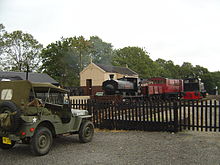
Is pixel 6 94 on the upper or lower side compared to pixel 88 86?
lower

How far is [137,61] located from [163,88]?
105 feet

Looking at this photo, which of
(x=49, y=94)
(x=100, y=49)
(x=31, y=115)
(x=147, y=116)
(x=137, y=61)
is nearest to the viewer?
(x=31, y=115)

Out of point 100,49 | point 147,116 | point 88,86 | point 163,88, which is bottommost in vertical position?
point 147,116

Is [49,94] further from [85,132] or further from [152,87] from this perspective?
[152,87]

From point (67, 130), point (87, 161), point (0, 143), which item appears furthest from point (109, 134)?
point (0, 143)

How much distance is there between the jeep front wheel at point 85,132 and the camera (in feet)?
22.3

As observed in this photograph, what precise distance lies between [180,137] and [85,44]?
39.1 meters

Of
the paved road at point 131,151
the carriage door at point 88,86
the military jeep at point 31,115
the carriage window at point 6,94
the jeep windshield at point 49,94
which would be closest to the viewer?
the paved road at point 131,151

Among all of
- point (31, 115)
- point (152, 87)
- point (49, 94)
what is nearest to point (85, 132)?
point (49, 94)

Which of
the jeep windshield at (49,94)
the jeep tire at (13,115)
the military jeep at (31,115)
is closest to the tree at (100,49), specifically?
the jeep windshield at (49,94)

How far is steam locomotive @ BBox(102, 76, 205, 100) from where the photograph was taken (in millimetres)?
16950

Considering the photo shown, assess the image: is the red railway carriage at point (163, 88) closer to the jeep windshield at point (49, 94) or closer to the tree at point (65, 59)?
the jeep windshield at point (49, 94)

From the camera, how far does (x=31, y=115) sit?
216 inches

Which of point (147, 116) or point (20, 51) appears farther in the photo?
point (20, 51)
